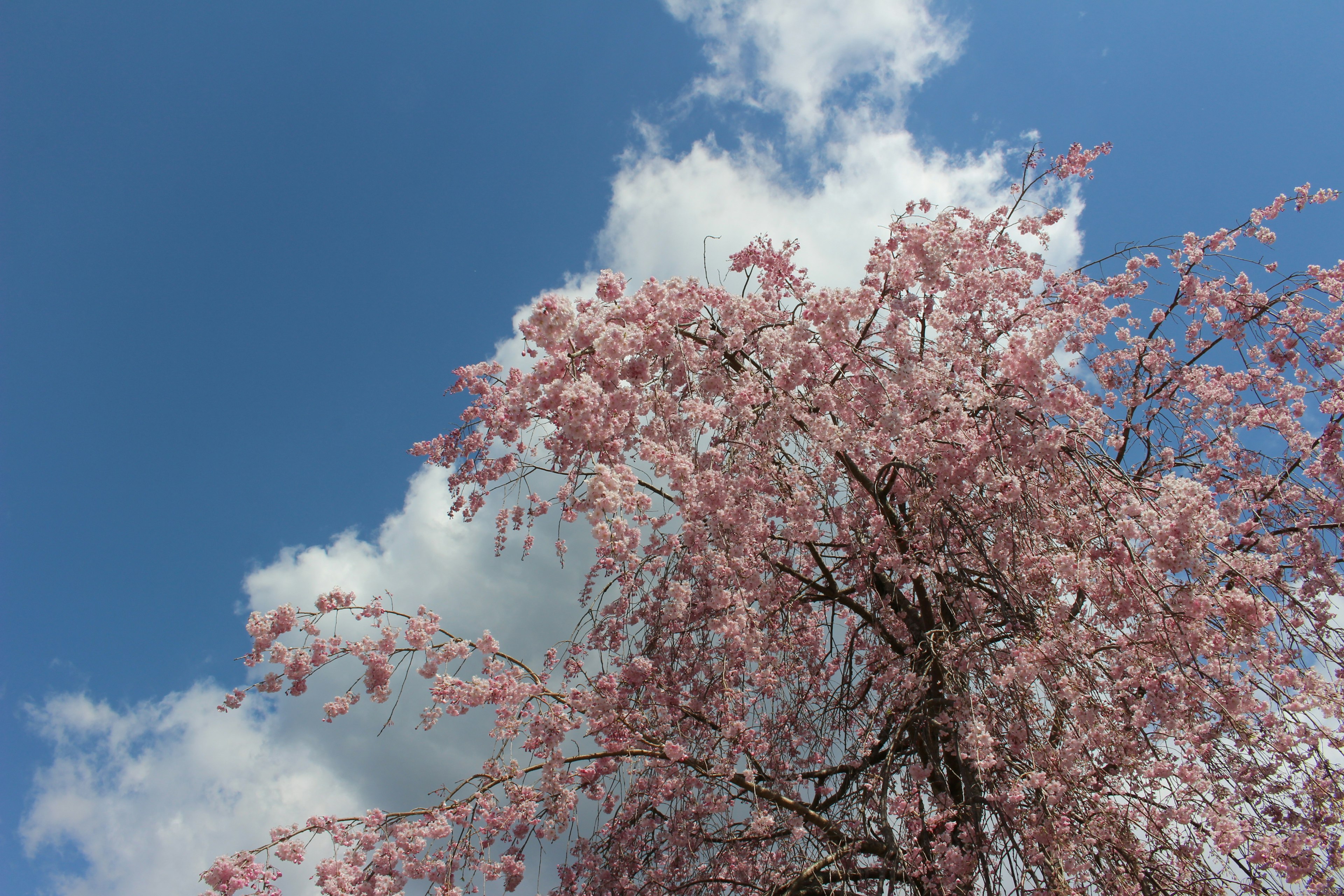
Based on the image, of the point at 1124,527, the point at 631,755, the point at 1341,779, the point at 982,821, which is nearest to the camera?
the point at 1124,527

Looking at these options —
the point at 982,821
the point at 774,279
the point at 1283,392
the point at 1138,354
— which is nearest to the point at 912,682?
the point at 982,821

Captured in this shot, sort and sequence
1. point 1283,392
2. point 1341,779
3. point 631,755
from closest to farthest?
point 1341,779
point 631,755
point 1283,392

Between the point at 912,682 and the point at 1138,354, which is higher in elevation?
the point at 1138,354

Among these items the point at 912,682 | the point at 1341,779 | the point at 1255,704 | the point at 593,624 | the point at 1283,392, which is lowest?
the point at 1341,779

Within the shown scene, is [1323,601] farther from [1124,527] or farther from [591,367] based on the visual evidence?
[591,367]

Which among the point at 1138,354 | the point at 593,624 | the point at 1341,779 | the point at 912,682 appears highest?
the point at 1138,354

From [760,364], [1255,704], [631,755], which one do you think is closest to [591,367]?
[760,364]

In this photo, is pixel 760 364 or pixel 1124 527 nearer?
pixel 1124 527

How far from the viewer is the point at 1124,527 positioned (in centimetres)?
322

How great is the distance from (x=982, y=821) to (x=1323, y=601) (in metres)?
3.31

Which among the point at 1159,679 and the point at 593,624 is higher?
the point at 593,624

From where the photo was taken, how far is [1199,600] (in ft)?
9.91

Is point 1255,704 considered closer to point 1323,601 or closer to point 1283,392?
point 1323,601

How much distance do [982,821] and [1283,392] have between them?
529cm
